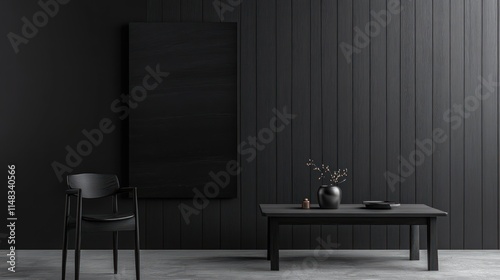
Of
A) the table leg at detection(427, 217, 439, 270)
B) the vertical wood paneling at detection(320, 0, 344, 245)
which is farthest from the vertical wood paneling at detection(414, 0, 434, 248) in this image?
the table leg at detection(427, 217, 439, 270)

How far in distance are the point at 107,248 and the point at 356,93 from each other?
8.65ft

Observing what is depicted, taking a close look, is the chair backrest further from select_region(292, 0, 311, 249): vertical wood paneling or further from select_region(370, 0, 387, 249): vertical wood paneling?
select_region(370, 0, 387, 249): vertical wood paneling

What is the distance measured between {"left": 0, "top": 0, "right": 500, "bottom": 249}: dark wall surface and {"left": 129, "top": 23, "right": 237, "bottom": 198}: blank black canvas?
0.44 feet

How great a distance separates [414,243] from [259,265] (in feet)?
4.24

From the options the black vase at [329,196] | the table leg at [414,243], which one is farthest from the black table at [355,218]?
the table leg at [414,243]

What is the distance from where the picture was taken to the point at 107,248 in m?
5.77

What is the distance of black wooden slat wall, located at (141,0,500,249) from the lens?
19.1ft

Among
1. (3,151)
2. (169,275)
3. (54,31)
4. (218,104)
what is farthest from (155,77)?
(169,275)

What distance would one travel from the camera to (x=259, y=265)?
502 centimetres

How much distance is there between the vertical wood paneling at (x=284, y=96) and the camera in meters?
5.82

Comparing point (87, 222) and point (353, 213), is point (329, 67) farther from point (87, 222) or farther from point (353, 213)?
point (87, 222)

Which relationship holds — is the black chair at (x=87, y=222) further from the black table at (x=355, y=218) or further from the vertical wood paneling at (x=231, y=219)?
the vertical wood paneling at (x=231, y=219)

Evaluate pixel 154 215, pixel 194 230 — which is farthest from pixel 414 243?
pixel 154 215

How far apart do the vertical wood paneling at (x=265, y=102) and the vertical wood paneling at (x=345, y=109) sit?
60 cm
